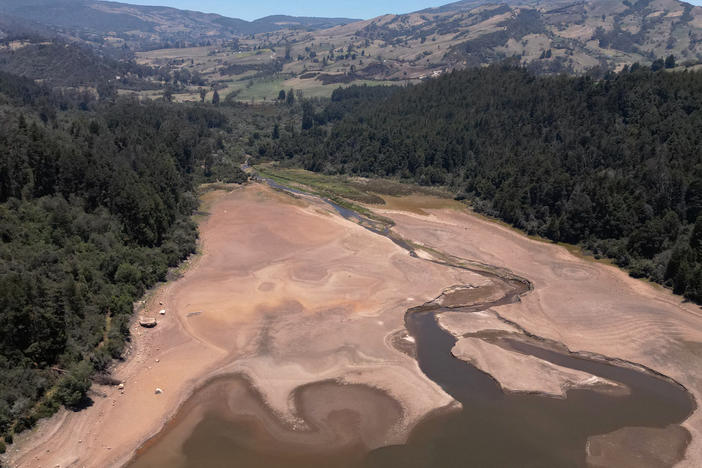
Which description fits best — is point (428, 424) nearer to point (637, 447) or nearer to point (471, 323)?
point (637, 447)

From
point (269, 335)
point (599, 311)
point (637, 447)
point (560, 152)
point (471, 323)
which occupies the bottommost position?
point (269, 335)

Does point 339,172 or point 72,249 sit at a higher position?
point 72,249

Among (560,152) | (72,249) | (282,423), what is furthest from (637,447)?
(560,152)

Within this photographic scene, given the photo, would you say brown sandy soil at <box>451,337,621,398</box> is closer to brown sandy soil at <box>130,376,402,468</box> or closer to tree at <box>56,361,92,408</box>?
brown sandy soil at <box>130,376,402,468</box>

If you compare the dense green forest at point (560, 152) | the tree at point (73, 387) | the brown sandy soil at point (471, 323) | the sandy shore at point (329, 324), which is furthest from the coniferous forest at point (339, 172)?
the brown sandy soil at point (471, 323)

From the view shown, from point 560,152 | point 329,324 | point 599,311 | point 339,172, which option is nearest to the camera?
point 329,324

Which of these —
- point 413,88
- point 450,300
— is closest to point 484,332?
point 450,300

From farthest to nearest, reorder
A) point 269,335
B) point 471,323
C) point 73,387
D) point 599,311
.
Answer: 1. point 599,311
2. point 471,323
3. point 269,335
4. point 73,387

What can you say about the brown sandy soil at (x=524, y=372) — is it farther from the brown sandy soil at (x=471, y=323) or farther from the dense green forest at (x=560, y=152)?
the dense green forest at (x=560, y=152)

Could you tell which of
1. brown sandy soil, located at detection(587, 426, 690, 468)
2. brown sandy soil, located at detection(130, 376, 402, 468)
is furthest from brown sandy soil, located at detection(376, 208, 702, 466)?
brown sandy soil, located at detection(130, 376, 402, 468)
